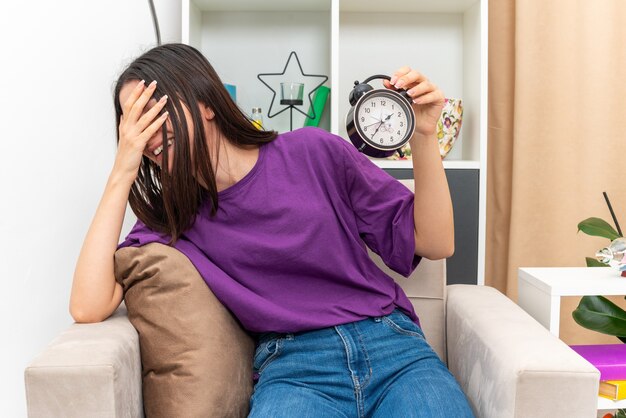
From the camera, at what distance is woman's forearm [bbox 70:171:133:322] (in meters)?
1.11

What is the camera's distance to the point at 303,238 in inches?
47.1

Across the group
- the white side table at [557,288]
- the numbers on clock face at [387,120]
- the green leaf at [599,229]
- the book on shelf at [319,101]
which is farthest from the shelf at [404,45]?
the numbers on clock face at [387,120]

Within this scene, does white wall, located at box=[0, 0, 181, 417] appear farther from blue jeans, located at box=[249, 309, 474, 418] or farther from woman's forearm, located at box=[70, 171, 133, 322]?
blue jeans, located at box=[249, 309, 474, 418]

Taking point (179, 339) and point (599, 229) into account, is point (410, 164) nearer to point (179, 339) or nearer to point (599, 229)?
point (599, 229)

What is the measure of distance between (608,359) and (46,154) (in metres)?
1.13

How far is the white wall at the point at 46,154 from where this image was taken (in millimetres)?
1156

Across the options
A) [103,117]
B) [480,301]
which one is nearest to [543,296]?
[480,301]

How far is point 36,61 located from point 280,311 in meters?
0.63

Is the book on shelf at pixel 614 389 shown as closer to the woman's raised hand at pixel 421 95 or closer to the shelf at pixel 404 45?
the woman's raised hand at pixel 421 95

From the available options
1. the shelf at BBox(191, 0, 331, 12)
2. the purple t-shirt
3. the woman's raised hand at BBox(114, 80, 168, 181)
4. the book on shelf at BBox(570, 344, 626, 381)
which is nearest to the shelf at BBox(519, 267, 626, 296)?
the book on shelf at BBox(570, 344, 626, 381)

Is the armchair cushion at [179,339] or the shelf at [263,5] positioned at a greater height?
the shelf at [263,5]

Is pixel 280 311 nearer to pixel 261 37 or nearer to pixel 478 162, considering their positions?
pixel 478 162

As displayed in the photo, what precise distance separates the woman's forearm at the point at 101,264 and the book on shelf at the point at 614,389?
905 millimetres

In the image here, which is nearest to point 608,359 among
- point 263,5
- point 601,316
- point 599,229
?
point 601,316
